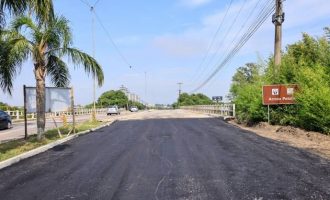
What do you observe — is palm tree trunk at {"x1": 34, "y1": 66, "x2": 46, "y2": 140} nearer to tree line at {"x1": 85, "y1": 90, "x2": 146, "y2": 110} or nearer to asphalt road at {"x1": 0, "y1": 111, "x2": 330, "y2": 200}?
asphalt road at {"x1": 0, "y1": 111, "x2": 330, "y2": 200}

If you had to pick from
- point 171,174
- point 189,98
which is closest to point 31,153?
point 171,174

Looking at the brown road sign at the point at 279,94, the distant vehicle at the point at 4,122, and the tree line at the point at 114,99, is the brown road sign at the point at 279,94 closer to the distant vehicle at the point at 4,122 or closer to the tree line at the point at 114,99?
the distant vehicle at the point at 4,122

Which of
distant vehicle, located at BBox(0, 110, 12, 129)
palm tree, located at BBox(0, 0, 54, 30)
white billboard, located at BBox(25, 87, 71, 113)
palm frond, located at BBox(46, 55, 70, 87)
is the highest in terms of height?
palm tree, located at BBox(0, 0, 54, 30)

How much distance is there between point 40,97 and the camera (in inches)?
805

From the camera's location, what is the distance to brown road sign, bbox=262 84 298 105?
83.9 ft

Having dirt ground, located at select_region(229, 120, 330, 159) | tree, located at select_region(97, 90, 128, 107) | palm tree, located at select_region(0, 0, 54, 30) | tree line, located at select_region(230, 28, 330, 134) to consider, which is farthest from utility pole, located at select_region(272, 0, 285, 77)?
tree, located at select_region(97, 90, 128, 107)

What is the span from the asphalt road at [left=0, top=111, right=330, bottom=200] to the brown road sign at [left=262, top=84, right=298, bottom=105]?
9.88m

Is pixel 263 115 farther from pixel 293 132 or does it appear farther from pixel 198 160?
pixel 198 160

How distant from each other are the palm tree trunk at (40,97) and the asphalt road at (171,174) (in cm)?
388

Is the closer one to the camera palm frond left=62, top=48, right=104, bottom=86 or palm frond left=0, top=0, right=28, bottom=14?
palm frond left=0, top=0, right=28, bottom=14

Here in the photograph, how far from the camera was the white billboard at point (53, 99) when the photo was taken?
69.1 ft

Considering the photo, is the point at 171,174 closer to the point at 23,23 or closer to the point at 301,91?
the point at 23,23

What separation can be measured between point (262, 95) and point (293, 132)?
588 centimetres

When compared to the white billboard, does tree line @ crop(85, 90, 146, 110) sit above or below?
above
